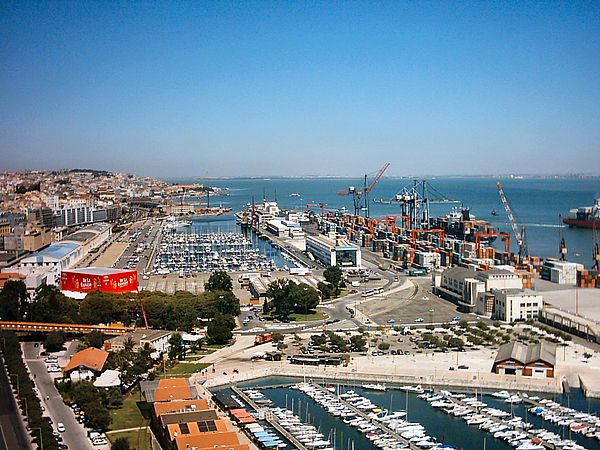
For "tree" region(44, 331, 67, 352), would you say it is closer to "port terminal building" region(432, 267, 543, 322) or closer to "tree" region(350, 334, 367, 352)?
"tree" region(350, 334, 367, 352)

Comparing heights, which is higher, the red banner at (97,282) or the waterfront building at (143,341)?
the red banner at (97,282)

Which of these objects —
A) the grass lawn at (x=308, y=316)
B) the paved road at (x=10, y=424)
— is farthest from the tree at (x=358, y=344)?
the paved road at (x=10, y=424)

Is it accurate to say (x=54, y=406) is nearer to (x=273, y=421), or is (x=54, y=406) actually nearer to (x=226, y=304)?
(x=273, y=421)

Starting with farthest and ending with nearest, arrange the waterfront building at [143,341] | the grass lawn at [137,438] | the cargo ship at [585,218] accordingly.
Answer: the cargo ship at [585,218] → the waterfront building at [143,341] → the grass lawn at [137,438]

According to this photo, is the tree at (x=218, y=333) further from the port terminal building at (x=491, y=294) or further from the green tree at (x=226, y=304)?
the port terminal building at (x=491, y=294)

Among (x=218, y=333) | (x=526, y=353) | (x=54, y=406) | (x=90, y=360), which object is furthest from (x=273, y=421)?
(x=526, y=353)

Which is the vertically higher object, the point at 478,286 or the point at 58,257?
the point at 58,257
